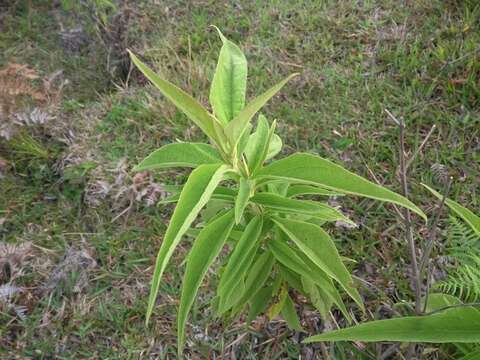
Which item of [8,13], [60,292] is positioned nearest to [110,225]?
[60,292]

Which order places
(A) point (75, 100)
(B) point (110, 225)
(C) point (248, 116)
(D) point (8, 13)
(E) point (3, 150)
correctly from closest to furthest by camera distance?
(C) point (248, 116), (B) point (110, 225), (E) point (3, 150), (A) point (75, 100), (D) point (8, 13)

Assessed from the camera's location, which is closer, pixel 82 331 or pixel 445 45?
pixel 82 331

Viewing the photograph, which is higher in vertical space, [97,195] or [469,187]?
[469,187]

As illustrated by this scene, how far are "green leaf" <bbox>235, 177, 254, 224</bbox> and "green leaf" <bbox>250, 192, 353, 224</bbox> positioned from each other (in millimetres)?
95

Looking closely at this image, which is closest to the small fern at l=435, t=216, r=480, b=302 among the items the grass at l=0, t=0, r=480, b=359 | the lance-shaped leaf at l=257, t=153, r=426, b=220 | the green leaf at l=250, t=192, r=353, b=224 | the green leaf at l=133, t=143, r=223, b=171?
the grass at l=0, t=0, r=480, b=359

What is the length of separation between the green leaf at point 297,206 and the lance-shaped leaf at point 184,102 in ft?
0.76

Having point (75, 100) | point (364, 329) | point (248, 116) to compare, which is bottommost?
point (75, 100)

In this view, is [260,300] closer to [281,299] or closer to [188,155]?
[281,299]

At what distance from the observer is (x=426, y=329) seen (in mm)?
1070

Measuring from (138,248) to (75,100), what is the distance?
1381 millimetres

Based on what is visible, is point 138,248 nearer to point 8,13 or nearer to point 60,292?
point 60,292

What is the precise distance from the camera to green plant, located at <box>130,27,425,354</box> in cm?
89

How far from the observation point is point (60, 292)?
221 centimetres

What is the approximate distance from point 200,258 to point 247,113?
0.39m
